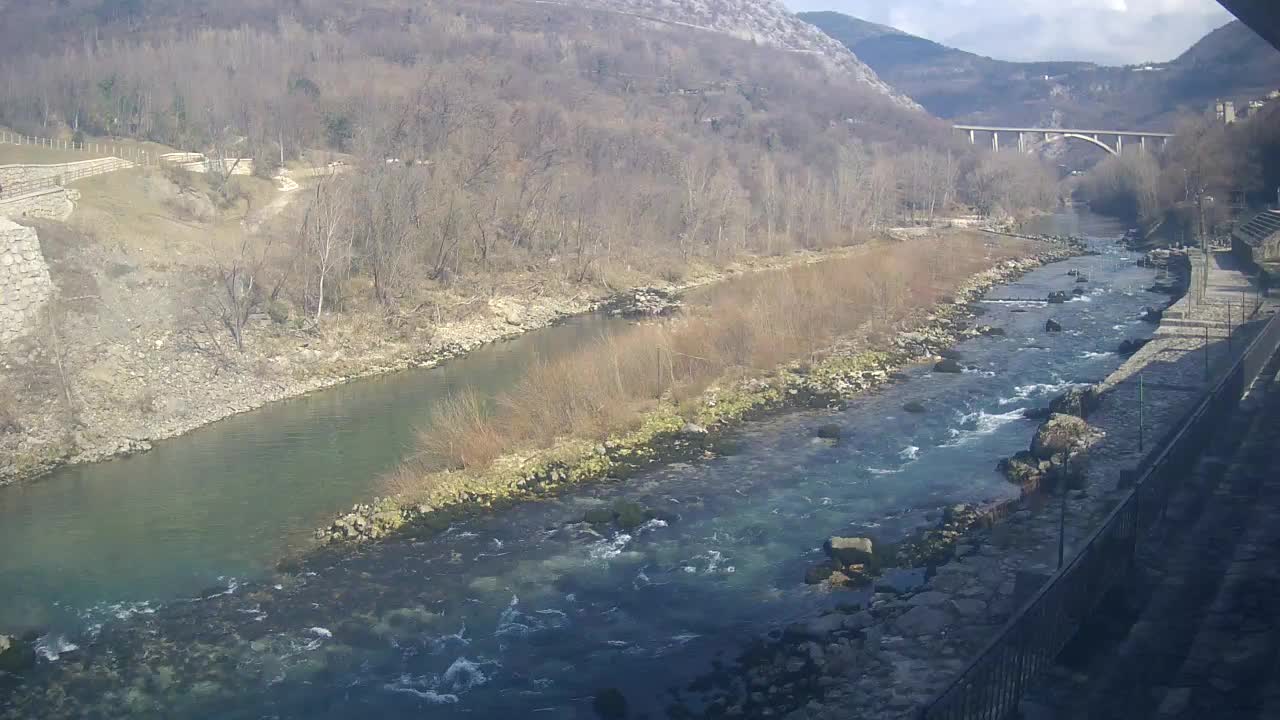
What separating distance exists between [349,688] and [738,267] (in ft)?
94.9

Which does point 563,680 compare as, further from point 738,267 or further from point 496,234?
point 738,267

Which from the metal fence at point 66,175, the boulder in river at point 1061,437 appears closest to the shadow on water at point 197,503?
the boulder in river at point 1061,437

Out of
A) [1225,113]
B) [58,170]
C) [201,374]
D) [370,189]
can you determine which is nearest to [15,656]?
[201,374]

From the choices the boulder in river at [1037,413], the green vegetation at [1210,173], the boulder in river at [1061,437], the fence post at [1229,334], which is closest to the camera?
the boulder in river at [1061,437]

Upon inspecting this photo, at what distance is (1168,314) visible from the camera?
70.0 feet

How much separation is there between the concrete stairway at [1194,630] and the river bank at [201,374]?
1499 cm

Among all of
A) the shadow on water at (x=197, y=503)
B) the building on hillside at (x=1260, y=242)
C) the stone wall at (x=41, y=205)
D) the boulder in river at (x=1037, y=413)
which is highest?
the stone wall at (x=41, y=205)

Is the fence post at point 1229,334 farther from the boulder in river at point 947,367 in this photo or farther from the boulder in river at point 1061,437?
the boulder in river at point 1061,437

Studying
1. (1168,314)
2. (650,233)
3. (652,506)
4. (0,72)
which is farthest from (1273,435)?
(0,72)

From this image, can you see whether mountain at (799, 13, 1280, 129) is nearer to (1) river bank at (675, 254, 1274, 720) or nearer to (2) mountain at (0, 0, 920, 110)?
(2) mountain at (0, 0, 920, 110)

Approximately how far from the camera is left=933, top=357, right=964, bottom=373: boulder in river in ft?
65.9

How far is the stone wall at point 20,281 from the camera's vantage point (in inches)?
758

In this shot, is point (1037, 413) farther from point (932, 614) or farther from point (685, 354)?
point (932, 614)

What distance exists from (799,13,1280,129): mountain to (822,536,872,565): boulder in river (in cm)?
6877
